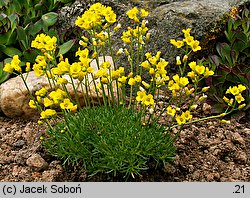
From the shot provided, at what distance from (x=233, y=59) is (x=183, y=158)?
41.3 inches

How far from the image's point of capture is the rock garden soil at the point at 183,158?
329 centimetres

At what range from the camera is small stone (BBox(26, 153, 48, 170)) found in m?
3.36

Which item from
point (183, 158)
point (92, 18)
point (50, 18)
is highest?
point (92, 18)

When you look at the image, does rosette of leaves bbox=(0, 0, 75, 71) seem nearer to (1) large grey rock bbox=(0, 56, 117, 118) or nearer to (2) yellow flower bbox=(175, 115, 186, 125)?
(1) large grey rock bbox=(0, 56, 117, 118)

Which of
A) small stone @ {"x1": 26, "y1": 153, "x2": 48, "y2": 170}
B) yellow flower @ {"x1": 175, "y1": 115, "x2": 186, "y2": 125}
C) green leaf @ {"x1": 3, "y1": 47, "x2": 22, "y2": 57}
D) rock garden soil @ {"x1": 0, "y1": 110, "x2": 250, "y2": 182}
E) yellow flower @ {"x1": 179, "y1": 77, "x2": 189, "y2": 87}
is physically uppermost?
yellow flower @ {"x1": 179, "y1": 77, "x2": 189, "y2": 87}

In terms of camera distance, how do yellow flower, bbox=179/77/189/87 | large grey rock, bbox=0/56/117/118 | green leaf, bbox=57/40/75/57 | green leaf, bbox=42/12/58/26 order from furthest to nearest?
green leaf, bbox=42/12/58/26
green leaf, bbox=57/40/75/57
large grey rock, bbox=0/56/117/118
yellow flower, bbox=179/77/189/87

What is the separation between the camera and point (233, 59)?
410 centimetres

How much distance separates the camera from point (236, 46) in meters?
4.12

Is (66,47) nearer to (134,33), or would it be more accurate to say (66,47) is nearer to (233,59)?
(134,33)

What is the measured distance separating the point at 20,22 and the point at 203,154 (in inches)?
86.3

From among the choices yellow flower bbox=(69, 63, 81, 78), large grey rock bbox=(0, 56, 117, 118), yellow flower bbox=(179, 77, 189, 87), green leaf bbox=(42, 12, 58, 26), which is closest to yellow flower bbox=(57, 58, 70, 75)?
yellow flower bbox=(69, 63, 81, 78)

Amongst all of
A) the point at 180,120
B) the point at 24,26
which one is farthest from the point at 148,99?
the point at 24,26

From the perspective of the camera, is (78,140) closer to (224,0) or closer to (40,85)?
(40,85)

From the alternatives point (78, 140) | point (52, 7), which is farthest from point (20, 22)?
point (78, 140)
